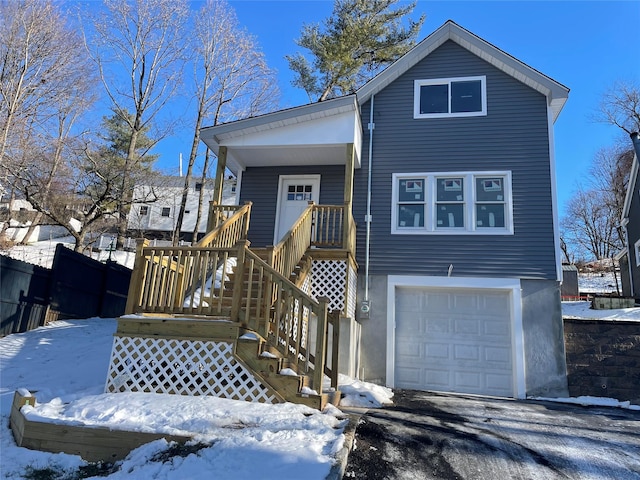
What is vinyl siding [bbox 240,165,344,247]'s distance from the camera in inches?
402

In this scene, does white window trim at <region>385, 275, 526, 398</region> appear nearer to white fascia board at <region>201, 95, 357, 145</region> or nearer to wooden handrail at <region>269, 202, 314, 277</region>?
wooden handrail at <region>269, 202, 314, 277</region>

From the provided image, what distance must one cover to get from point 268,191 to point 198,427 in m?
6.99

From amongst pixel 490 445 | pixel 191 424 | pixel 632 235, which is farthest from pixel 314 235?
pixel 632 235

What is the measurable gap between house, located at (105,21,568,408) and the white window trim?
3cm

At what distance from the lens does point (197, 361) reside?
17.3ft

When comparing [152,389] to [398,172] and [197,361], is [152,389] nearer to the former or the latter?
[197,361]

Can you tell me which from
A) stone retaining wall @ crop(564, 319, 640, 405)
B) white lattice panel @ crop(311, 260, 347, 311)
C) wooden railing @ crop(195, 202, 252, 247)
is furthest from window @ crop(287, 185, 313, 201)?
stone retaining wall @ crop(564, 319, 640, 405)

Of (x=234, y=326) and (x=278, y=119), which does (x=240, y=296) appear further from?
(x=278, y=119)

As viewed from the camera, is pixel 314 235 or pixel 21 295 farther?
pixel 314 235

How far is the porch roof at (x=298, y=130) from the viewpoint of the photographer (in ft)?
29.5

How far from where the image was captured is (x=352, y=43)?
58.3 feet

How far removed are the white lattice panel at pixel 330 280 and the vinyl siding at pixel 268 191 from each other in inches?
80.8

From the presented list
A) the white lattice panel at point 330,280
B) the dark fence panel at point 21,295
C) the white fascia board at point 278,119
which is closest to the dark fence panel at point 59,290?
the dark fence panel at point 21,295

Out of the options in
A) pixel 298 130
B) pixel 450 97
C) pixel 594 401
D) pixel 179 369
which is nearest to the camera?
pixel 179 369
